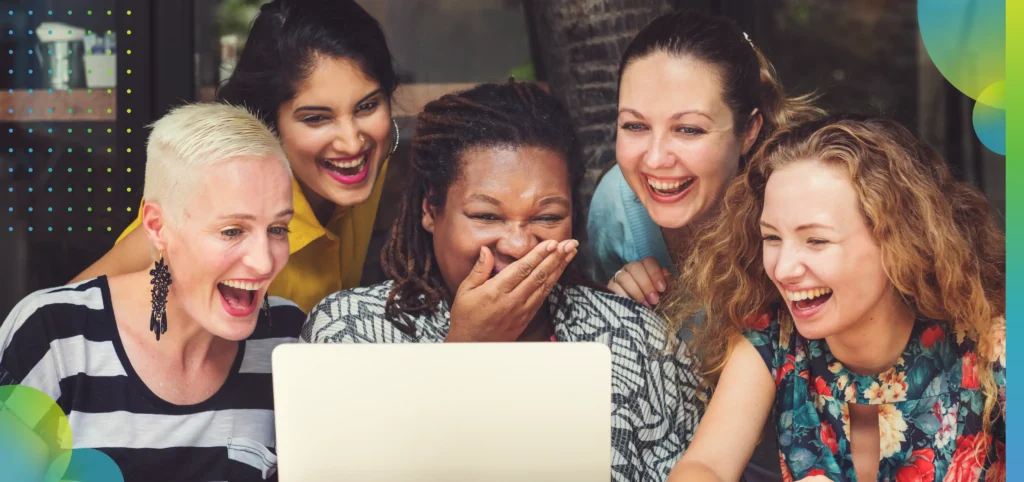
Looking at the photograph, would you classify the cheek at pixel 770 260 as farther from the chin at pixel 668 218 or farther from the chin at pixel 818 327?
the chin at pixel 668 218

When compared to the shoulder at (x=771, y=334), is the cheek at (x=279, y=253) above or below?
above

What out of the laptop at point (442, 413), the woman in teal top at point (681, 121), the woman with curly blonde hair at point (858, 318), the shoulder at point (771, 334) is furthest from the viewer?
the woman in teal top at point (681, 121)

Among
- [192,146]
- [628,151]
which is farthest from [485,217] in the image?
[192,146]

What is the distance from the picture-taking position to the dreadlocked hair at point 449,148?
239 centimetres

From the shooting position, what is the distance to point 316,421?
156 cm

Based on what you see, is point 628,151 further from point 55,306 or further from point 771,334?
point 55,306

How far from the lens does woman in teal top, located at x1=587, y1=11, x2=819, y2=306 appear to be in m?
2.37

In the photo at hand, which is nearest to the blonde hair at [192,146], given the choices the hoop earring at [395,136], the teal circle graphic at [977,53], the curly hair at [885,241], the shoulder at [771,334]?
the hoop earring at [395,136]

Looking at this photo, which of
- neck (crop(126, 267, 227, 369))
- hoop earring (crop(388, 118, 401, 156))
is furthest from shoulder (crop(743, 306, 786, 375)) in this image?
neck (crop(126, 267, 227, 369))

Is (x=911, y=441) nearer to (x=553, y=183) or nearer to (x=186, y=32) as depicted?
(x=553, y=183)

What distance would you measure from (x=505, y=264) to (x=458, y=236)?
14 cm

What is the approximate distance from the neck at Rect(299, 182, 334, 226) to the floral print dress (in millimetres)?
1089

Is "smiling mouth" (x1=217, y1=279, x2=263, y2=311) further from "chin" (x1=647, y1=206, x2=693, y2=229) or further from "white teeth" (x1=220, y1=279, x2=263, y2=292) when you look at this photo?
"chin" (x1=647, y1=206, x2=693, y2=229)

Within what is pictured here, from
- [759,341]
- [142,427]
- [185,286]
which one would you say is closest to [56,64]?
[185,286]
